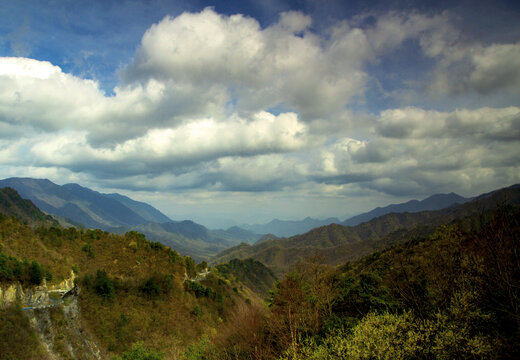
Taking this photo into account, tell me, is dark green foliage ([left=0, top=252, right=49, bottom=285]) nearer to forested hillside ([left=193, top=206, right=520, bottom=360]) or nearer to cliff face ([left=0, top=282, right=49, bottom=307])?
cliff face ([left=0, top=282, right=49, bottom=307])

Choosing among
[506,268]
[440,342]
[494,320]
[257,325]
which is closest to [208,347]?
[257,325]

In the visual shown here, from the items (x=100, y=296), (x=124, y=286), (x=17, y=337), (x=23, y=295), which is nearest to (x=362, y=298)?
(x=17, y=337)

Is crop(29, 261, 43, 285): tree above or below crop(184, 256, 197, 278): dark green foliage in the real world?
above

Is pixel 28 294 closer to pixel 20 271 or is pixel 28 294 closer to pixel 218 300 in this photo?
pixel 20 271

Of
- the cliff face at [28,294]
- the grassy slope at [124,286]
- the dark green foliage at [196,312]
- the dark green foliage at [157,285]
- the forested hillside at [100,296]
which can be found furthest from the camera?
the dark green foliage at [196,312]

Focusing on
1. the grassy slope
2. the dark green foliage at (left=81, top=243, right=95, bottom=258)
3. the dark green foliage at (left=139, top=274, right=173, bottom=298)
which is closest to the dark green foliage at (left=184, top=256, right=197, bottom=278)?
the grassy slope

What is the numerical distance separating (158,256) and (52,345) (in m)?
39.7

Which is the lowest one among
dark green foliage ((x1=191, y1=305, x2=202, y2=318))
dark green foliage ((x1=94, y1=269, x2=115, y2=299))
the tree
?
dark green foliage ((x1=191, y1=305, x2=202, y2=318))

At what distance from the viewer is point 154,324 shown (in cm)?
6066

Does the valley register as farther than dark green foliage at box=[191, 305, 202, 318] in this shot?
No

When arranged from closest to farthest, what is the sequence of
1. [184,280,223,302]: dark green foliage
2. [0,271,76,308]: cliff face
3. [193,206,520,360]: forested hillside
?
[193,206,520,360]: forested hillside, [0,271,76,308]: cliff face, [184,280,223,302]: dark green foliage

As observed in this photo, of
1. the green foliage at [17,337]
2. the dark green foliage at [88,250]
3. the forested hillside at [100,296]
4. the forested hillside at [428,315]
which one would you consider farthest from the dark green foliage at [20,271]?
the forested hillside at [428,315]

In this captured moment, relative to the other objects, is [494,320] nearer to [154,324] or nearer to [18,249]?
[154,324]

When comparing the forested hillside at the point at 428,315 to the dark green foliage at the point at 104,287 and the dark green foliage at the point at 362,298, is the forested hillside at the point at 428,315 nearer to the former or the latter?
the dark green foliage at the point at 362,298
